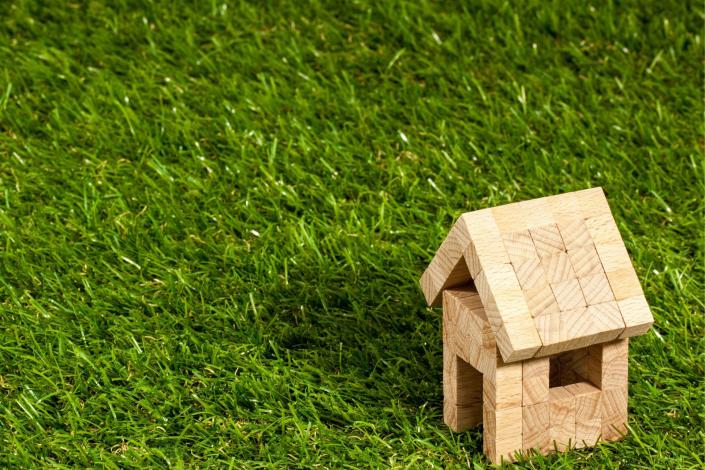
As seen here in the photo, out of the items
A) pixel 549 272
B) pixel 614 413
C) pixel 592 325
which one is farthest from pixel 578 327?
pixel 614 413

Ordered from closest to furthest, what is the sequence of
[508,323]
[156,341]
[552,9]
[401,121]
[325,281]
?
[508,323], [156,341], [325,281], [401,121], [552,9]

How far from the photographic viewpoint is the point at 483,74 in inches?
202

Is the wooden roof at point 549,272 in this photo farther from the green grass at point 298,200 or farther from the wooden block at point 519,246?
the green grass at point 298,200

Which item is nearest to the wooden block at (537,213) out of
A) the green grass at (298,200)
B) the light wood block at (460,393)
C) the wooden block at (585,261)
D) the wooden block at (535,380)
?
the wooden block at (585,261)

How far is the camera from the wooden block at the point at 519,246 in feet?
10.2

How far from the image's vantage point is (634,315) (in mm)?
3195

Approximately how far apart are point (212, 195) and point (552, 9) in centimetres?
192

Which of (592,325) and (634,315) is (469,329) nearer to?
(592,325)

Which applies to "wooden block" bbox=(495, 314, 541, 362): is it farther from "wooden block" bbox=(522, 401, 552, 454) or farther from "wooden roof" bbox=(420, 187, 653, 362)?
"wooden block" bbox=(522, 401, 552, 454)

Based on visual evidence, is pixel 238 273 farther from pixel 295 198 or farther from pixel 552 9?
pixel 552 9

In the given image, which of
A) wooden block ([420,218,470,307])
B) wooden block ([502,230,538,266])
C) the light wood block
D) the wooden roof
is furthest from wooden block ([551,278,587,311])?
the light wood block

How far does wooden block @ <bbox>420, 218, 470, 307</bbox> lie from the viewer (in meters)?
3.16

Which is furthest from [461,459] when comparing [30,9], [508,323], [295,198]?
[30,9]

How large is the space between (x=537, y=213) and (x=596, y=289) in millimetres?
253
